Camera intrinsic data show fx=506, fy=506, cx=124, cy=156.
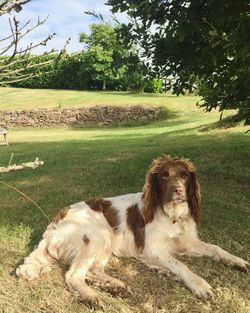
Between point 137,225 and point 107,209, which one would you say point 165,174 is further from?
point 107,209

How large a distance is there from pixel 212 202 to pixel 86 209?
2.46 m

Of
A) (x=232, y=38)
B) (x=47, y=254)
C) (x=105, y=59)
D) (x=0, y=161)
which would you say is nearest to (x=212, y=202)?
(x=232, y=38)

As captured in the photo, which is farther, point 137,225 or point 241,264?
point 137,225

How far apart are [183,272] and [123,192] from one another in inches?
127

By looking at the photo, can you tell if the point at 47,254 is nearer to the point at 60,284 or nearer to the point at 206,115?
the point at 60,284

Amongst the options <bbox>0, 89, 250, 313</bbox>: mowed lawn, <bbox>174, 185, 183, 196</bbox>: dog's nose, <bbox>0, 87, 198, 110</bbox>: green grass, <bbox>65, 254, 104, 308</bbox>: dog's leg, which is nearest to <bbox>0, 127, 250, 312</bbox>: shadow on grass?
<bbox>0, 89, 250, 313</bbox>: mowed lawn

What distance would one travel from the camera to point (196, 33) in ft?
24.6

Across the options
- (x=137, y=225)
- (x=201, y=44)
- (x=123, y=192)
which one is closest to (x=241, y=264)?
(x=137, y=225)

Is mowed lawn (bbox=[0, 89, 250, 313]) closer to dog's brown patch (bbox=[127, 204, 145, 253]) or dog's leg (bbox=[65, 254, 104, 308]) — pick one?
dog's leg (bbox=[65, 254, 104, 308])

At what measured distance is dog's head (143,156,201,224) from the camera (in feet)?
16.1

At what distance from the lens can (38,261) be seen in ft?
15.4

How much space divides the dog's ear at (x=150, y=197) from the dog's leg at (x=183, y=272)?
0.38 metres

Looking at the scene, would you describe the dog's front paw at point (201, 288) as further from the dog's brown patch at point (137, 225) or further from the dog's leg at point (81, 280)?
the dog's leg at point (81, 280)

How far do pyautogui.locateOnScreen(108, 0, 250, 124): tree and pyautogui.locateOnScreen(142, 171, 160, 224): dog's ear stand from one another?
247cm
